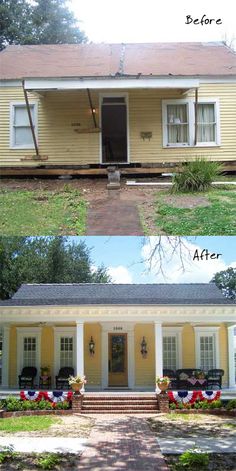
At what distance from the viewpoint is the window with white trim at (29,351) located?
42.7 feet

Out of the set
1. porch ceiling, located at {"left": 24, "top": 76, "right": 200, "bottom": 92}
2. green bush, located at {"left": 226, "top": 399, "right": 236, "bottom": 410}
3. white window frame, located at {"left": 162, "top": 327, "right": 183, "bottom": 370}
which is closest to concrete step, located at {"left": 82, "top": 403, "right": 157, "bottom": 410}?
green bush, located at {"left": 226, "top": 399, "right": 236, "bottom": 410}

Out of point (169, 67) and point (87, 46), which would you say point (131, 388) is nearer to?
point (169, 67)

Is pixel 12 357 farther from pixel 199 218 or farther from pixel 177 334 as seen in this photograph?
pixel 199 218

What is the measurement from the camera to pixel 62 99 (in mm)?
10758

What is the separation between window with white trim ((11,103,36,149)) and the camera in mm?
10531

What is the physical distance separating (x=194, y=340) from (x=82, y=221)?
6.73 metres

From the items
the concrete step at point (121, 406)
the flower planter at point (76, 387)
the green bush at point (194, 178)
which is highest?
the green bush at point (194, 178)

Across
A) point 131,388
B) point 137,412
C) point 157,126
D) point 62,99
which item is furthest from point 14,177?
point 131,388

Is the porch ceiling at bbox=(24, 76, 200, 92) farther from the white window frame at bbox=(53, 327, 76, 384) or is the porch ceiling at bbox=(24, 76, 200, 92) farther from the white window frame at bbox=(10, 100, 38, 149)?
the white window frame at bbox=(53, 327, 76, 384)

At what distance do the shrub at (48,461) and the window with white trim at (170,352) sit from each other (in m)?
6.34

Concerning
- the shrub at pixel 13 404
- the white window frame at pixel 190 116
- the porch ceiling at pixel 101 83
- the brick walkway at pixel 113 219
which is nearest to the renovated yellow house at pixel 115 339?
the shrub at pixel 13 404

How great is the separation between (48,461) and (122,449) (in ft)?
4.24

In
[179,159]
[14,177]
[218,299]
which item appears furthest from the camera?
[218,299]

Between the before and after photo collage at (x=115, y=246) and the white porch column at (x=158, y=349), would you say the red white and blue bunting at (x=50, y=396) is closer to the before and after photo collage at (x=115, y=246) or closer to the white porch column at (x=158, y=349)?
the before and after photo collage at (x=115, y=246)
